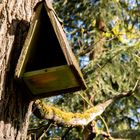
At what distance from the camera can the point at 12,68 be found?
1.65 meters

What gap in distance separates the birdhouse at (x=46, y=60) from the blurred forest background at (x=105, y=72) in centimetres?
138

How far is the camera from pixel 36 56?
1.71m

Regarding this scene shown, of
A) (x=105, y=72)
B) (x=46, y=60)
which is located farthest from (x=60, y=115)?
(x=105, y=72)

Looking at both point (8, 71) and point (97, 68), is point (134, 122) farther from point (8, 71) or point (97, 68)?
point (8, 71)

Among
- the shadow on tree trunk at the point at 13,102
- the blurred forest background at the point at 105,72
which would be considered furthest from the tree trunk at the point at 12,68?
the blurred forest background at the point at 105,72

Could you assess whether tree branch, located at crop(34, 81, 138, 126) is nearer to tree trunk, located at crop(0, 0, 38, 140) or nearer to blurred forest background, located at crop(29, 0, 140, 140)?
blurred forest background, located at crop(29, 0, 140, 140)

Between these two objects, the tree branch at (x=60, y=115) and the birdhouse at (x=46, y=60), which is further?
the tree branch at (x=60, y=115)

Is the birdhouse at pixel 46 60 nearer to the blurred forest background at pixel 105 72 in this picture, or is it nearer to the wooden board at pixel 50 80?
the wooden board at pixel 50 80

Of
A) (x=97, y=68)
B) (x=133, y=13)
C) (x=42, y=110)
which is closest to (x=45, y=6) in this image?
(x=42, y=110)

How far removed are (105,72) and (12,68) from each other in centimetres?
304

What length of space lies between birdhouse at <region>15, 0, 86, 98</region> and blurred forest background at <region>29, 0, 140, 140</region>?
138 centimetres

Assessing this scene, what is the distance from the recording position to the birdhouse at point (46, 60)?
5.20ft

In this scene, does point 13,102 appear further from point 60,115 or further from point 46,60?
point 60,115

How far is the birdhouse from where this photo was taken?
1586 millimetres
